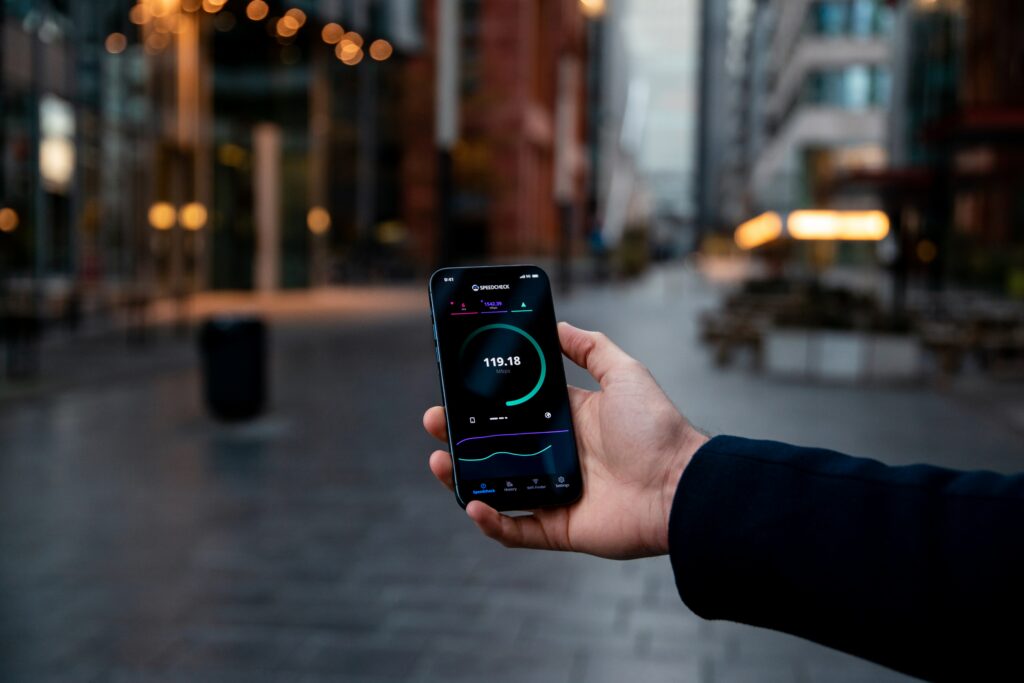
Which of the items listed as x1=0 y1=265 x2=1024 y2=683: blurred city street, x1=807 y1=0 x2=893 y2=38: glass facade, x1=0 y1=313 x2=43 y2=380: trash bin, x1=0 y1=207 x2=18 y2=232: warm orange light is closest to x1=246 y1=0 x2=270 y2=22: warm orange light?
x1=0 y1=207 x2=18 y2=232: warm orange light

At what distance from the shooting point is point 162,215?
34469 millimetres

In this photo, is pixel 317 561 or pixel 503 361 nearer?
pixel 503 361

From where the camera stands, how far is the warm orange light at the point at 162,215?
33500 mm

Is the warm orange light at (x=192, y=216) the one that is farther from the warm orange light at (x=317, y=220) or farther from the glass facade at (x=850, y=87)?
the glass facade at (x=850, y=87)

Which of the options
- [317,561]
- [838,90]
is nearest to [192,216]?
[317,561]

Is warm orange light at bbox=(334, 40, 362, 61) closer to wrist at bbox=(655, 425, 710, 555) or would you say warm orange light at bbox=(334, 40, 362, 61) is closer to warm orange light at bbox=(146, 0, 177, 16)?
warm orange light at bbox=(146, 0, 177, 16)

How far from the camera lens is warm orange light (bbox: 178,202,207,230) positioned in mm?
36447

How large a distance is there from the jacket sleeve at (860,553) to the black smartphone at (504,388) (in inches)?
18.4

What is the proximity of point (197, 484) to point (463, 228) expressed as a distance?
6073cm

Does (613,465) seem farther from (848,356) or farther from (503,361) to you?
(848,356)

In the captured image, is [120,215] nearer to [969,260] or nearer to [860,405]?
[860,405]

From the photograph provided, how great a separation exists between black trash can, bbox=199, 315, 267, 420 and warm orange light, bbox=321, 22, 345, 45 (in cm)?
1774

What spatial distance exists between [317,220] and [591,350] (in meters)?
43.1

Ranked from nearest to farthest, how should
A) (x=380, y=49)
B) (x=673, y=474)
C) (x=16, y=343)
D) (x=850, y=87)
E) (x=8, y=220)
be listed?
1. (x=673, y=474)
2. (x=16, y=343)
3. (x=8, y=220)
4. (x=380, y=49)
5. (x=850, y=87)
